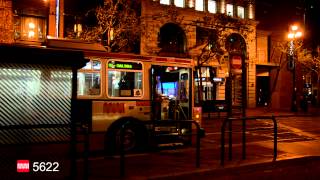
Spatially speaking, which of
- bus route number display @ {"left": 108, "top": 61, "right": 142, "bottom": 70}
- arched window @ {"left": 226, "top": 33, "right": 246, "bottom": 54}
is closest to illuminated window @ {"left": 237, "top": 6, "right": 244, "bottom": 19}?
arched window @ {"left": 226, "top": 33, "right": 246, "bottom": 54}

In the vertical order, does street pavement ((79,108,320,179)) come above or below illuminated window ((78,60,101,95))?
below

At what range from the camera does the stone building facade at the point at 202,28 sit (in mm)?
37906

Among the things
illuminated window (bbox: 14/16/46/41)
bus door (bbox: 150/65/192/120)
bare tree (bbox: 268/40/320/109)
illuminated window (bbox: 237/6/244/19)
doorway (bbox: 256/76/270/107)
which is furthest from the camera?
doorway (bbox: 256/76/270/107)

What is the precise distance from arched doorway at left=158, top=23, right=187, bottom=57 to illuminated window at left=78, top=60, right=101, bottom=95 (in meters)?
26.7

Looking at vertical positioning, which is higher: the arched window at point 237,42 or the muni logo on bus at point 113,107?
the arched window at point 237,42

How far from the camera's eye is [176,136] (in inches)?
566

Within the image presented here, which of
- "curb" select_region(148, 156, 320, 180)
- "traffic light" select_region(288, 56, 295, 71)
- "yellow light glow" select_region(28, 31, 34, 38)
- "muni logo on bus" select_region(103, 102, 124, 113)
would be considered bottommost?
"curb" select_region(148, 156, 320, 180)

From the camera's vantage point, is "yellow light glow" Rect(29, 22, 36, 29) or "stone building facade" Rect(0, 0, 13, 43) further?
"yellow light glow" Rect(29, 22, 36, 29)

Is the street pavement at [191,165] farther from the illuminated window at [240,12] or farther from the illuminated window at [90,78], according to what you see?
the illuminated window at [240,12]

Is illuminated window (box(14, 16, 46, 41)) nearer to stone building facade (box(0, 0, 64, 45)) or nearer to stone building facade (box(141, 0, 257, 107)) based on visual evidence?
stone building facade (box(0, 0, 64, 45))

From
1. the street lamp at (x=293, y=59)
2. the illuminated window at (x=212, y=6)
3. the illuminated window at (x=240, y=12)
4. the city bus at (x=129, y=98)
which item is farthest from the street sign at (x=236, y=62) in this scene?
the illuminated window at (x=240, y=12)

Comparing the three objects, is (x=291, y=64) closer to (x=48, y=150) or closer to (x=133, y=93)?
Answer: (x=133, y=93)

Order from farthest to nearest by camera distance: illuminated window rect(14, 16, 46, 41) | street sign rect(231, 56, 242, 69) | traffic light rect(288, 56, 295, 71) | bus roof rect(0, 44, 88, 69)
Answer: traffic light rect(288, 56, 295, 71)
illuminated window rect(14, 16, 46, 41)
street sign rect(231, 56, 242, 69)
bus roof rect(0, 44, 88, 69)

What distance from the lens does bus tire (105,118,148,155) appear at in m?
13.2
